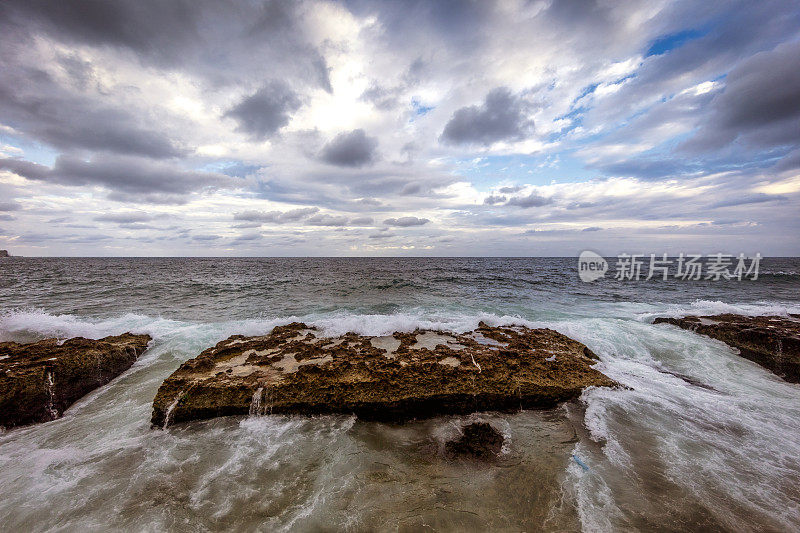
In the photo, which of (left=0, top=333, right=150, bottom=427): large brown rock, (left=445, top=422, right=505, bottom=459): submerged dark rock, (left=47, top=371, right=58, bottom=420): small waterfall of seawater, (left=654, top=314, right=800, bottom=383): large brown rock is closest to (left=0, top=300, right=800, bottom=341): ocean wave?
(left=654, top=314, right=800, bottom=383): large brown rock

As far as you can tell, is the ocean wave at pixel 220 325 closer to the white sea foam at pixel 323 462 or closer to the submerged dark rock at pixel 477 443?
the white sea foam at pixel 323 462

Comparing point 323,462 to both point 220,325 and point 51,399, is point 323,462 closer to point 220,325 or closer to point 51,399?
point 51,399

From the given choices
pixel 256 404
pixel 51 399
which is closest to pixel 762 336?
pixel 256 404

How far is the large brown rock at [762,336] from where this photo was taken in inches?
312

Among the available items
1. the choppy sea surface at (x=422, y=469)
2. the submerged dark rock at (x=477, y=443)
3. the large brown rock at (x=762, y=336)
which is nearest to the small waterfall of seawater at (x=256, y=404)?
the choppy sea surface at (x=422, y=469)

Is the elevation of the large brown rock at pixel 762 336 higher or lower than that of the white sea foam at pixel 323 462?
higher

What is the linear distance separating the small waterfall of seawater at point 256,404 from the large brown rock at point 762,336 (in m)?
12.8

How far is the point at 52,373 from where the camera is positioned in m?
6.04

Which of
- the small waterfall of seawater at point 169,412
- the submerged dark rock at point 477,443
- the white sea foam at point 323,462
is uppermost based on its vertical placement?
the small waterfall of seawater at point 169,412

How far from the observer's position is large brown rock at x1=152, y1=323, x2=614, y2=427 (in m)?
5.33

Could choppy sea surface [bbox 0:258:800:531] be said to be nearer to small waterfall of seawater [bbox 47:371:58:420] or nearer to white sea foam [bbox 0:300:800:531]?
white sea foam [bbox 0:300:800:531]

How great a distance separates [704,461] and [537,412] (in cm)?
227

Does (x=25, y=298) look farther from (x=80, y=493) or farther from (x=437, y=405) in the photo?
(x=437, y=405)

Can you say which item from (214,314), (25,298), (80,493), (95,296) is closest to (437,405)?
(80,493)
